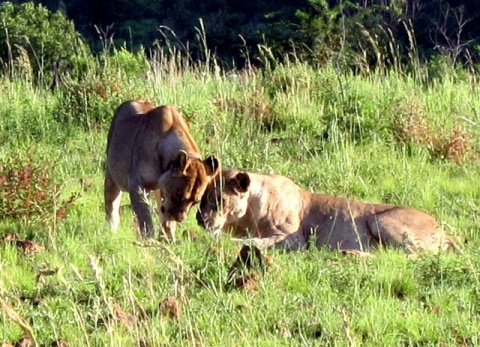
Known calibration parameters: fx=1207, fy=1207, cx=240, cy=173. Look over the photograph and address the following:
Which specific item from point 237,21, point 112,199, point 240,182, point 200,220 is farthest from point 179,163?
point 237,21

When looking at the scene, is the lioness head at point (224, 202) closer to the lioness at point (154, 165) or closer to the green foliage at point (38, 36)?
the lioness at point (154, 165)

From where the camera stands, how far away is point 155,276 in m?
7.21

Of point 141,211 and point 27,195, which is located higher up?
point 27,195

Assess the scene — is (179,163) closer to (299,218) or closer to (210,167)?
(210,167)

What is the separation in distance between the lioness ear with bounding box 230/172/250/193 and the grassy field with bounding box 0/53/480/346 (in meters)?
0.45

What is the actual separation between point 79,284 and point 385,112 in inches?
213

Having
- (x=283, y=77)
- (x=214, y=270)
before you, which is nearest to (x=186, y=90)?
(x=283, y=77)

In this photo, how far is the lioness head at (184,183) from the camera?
27.9 ft

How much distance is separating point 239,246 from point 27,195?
64.5 inches

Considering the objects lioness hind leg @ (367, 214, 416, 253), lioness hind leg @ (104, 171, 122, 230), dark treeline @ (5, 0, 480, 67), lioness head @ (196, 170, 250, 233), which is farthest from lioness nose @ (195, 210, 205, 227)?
dark treeline @ (5, 0, 480, 67)

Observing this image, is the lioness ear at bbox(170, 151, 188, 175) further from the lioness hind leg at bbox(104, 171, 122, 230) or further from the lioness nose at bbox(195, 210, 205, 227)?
the lioness hind leg at bbox(104, 171, 122, 230)

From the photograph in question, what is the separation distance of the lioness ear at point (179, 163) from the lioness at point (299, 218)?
0.25 metres

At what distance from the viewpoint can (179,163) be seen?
27.9 feet

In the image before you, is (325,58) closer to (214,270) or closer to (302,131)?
(302,131)
